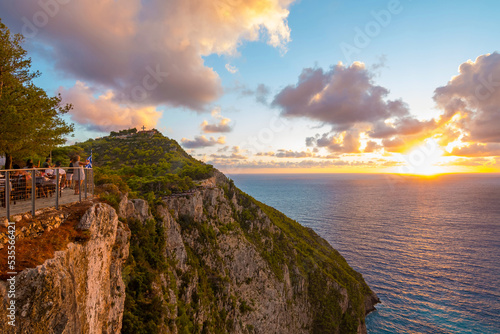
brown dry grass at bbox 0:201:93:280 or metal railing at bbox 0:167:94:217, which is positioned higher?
metal railing at bbox 0:167:94:217

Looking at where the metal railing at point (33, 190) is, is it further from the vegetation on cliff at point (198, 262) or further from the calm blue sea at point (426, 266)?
the calm blue sea at point (426, 266)

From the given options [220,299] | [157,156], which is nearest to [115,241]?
[220,299]

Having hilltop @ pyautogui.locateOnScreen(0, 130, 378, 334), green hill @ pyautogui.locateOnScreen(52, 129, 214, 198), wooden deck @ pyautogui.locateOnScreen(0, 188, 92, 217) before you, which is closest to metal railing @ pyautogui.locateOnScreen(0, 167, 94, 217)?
wooden deck @ pyautogui.locateOnScreen(0, 188, 92, 217)

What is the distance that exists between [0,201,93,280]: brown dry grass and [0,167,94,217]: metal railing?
1.08 metres

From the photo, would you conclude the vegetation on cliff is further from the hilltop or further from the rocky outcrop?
the rocky outcrop

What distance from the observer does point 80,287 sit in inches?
412

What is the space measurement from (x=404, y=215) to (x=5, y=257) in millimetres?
171570

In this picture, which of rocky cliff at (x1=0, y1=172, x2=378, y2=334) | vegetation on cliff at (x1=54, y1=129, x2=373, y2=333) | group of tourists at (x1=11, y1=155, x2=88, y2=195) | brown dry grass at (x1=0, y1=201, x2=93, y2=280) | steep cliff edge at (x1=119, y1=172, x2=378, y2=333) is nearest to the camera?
brown dry grass at (x1=0, y1=201, x2=93, y2=280)

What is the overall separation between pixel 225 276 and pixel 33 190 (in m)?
27.4

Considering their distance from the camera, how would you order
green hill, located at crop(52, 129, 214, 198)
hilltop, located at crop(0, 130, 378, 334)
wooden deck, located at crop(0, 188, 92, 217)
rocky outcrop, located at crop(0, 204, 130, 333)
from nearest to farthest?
rocky outcrop, located at crop(0, 204, 130, 333)
hilltop, located at crop(0, 130, 378, 334)
wooden deck, located at crop(0, 188, 92, 217)
green hill, located at crop(52, 129, 214, 198)

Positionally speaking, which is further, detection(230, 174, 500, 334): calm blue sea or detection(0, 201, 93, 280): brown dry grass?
detection(230, 174, 500, 334): calm blue sea

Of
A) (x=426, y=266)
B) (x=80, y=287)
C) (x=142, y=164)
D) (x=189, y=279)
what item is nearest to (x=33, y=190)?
(x=80, y=287)

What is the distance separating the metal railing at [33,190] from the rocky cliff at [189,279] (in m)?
2.41

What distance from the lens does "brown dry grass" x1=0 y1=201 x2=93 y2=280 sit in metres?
8.33
